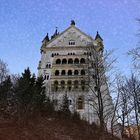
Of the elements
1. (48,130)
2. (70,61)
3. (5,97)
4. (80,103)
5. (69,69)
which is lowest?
(48,130)

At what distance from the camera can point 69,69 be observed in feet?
194

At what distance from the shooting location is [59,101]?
52.7 meters

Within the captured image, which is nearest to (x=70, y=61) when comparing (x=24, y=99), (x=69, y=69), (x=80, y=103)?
(x=69, y=69)

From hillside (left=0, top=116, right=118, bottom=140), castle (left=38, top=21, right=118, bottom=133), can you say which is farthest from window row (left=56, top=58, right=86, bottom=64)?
hillside (left=0, top=116, right=118, bottom=140)

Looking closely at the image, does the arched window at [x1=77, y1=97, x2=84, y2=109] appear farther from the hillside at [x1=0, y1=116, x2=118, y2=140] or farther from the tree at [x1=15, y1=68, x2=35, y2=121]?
the tree at [x1=15, y1=68, x2=35, y2=121]

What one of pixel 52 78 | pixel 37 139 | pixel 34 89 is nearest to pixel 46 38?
pixel 52 78

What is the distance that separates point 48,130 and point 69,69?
2976cm

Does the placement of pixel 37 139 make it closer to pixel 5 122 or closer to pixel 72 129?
pixel 5 122

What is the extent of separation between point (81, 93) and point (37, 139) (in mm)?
29987

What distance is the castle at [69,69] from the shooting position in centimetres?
5222

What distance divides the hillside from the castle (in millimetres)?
10741

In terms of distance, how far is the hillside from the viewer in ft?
82.1

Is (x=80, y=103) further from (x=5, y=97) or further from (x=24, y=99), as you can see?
(x=24, y=99)

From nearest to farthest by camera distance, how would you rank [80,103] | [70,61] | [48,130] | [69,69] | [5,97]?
[48,130]
[5,97]
[80,103]
[69,69]
[70,61]
